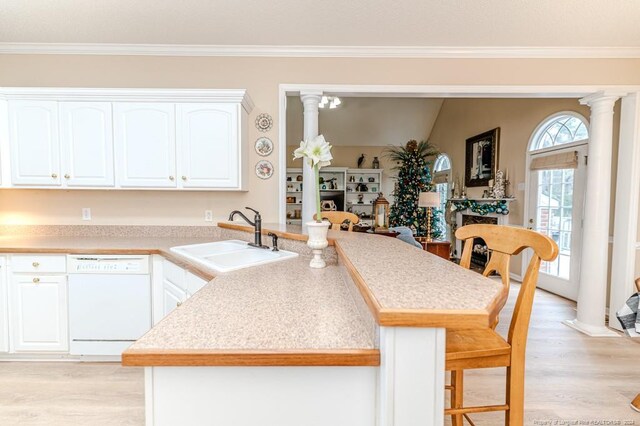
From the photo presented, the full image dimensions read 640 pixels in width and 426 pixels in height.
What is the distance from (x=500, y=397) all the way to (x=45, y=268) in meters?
3.39

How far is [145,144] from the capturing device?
2816 mm

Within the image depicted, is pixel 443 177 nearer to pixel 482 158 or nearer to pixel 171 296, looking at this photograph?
pixel 482 158

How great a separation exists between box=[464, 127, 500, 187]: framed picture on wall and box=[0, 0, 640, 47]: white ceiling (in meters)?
2.70

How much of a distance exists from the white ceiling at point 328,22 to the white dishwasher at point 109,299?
1.87 m

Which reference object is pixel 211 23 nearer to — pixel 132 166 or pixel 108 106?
pixel 108 106

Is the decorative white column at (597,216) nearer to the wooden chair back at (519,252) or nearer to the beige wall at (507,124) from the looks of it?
the beige wall at (507,124)

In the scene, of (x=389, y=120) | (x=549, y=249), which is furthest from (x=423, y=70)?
(x=389, y=120)

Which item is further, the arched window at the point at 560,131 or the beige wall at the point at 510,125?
the beige wall at the point at 510,125

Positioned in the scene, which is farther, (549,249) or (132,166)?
(132,166)

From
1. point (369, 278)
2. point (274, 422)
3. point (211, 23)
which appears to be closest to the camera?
point (274, 422)

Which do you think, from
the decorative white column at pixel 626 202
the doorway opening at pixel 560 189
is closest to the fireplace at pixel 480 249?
the doorway opening at pixel 560 189

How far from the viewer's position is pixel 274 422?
901 millimetres

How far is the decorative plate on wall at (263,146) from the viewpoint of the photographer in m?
3.21

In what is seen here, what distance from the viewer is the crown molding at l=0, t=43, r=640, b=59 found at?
3059mm
